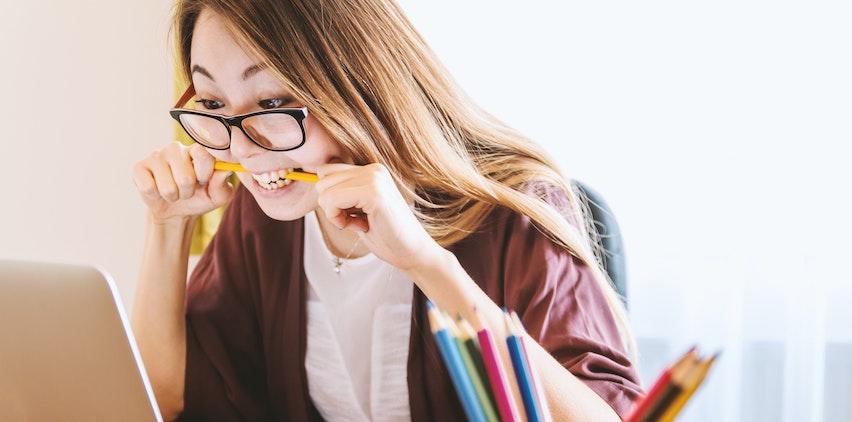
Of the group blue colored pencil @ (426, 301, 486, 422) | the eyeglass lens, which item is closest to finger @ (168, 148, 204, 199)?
the eyeglass lens

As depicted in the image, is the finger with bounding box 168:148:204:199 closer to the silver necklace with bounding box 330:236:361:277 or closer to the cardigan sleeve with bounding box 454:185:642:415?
the silver necklace with bounding box 330:236:361:277

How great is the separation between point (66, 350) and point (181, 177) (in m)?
0.42

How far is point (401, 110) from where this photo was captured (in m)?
0.98

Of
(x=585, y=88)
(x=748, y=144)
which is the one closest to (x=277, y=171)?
(x=585, y=88)

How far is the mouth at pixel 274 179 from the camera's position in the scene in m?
1.01

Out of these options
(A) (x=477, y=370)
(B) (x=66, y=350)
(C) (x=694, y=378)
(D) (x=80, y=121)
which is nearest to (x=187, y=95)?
(B) (x=66, y=350)

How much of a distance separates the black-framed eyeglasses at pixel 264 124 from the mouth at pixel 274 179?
0.17ft

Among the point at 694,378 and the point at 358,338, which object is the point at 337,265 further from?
the point at 694,378

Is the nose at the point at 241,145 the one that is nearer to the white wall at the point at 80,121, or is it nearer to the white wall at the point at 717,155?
the white wall at the point at 717,155

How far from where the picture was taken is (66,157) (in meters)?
2.31

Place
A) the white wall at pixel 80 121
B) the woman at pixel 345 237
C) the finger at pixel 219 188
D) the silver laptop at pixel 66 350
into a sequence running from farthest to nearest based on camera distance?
the white wall at pixel 80 121 → the finger at pixel 219 188 → the woman at pixel 345 237 → the silver laptop at pixel 66 350

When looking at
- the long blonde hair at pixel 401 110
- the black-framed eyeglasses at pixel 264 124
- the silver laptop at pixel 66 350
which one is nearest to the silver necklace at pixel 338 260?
the long blonde hair at pixel 401 110

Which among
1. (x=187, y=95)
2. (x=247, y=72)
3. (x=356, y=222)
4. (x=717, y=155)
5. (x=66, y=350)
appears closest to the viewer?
(x=66, y=350)

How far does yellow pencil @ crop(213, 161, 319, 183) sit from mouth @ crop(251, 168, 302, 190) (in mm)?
17
